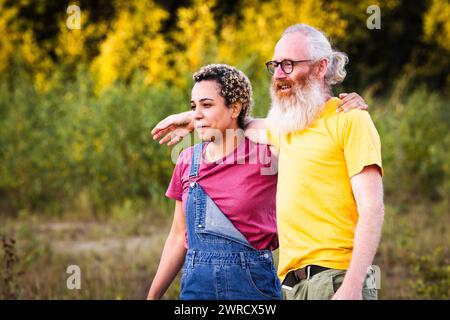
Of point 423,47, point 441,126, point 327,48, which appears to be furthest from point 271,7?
point 327,48

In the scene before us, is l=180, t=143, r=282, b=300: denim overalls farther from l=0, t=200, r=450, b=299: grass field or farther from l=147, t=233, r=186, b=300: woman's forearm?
l=0, t=200, r=450, b=299: grass field

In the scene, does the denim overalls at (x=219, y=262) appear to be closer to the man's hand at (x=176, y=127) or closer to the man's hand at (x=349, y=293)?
the man's hand at (x=176, y=127)

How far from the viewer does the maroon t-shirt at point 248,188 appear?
2977 mm

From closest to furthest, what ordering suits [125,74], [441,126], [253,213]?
[253,213] < [441,126] < [125,74]

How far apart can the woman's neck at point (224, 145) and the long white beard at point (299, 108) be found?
254mm

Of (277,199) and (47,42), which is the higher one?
(47,42)

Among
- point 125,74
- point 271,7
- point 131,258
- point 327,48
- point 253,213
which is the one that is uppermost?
point 271,7

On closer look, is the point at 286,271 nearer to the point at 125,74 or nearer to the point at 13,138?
the point at 13,138

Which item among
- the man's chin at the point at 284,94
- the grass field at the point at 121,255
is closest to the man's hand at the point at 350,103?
the man's chin at the point at 284,94

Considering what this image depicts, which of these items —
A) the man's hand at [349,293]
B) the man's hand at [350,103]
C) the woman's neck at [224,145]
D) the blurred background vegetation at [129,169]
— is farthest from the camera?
the blurred background vegetation at [129,169]

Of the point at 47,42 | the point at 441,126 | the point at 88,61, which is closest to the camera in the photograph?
the point at 441,126

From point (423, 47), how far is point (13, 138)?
16.6 meters

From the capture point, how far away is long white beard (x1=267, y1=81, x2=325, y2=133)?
2.79 metres

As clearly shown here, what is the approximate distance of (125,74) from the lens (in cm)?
1468
